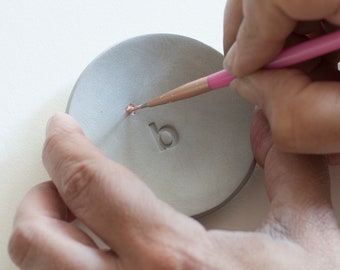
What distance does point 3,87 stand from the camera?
65cm

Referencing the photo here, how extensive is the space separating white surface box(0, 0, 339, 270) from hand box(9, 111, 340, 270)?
0.31 feet

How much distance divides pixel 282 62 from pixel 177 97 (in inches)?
5.6

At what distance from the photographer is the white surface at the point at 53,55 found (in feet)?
2.02

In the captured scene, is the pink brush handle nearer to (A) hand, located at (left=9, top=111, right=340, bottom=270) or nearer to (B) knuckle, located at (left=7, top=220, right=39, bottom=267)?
(A) hand, located at (left=9, top=111, right=340, bottom=270)

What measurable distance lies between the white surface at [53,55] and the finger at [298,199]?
0.08m

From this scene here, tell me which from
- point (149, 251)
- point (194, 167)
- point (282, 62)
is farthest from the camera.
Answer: point (194, 167)

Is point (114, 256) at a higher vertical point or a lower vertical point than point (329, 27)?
lower

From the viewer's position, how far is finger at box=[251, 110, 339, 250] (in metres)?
0.51

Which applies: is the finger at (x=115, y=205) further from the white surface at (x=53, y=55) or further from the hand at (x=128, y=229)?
the white surface at (x=53, y=55)

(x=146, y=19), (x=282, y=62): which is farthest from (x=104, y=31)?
(x=282, y=62)

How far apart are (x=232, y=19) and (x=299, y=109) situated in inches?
5.7

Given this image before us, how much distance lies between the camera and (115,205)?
431 mm

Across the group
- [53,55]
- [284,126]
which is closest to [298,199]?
[284,126]

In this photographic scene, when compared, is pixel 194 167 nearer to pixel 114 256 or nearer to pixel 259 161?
pixel 259 161
